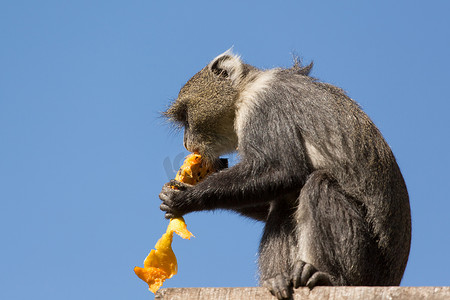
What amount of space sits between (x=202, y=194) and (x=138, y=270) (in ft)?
3.87

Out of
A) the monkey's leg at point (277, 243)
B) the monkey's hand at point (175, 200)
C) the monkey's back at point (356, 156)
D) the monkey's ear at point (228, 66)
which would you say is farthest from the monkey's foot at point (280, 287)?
the monkey's ear at point (228, 66)

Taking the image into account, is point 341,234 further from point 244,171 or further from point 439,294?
point 439,294

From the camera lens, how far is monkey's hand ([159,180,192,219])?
24.6 feet

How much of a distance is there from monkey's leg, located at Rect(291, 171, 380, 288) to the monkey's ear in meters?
2.12

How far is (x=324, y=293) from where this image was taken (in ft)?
17.1

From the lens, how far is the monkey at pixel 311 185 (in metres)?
6.80

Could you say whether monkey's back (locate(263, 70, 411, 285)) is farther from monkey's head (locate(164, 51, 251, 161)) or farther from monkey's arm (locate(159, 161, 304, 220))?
monkey's head (locate(164, 51, 251, 161))

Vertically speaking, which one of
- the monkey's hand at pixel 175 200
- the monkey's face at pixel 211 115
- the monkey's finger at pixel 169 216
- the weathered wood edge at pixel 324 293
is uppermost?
the monkey's face at pixel 211 115

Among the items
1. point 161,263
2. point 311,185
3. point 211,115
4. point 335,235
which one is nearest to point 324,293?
point 335,235

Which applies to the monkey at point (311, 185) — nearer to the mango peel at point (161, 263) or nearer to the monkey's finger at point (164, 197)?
the monkey's finger at point (164, 197)

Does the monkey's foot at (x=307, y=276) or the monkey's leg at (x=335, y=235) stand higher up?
the monkey's leg at (x=335, y=235)

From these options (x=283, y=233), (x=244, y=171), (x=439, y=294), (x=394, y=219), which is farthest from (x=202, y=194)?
(x=439, y=294)

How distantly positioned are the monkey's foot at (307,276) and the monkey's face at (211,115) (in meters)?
2.54

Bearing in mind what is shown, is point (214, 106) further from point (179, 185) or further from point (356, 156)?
point (356, 156)
